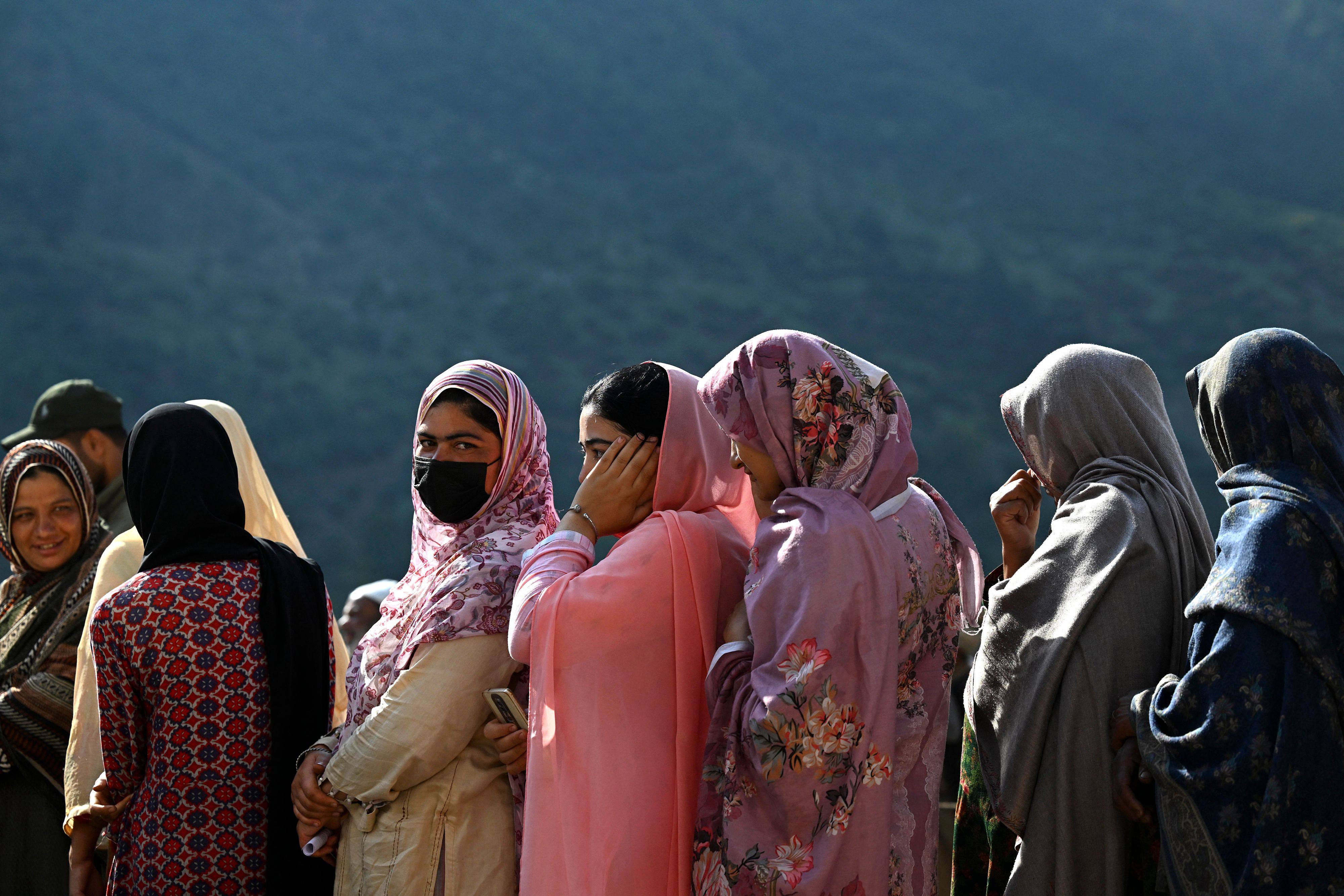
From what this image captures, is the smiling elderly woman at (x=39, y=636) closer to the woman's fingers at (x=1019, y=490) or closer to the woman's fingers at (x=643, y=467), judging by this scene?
the woman's fingers at (x=643, y=467)

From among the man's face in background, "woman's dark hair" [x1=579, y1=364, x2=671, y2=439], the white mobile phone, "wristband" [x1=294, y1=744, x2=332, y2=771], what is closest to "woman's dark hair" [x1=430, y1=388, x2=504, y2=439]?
"woman's dark hair" [x1=579, y1=364, x2=671, y2=439]

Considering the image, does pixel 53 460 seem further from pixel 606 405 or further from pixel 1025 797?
pixel 1025 797

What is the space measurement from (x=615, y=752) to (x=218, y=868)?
850 mm

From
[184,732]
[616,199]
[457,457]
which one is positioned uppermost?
[616,199]

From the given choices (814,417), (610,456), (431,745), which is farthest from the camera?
(610,456)

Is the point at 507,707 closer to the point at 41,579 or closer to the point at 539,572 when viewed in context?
the point at 539,572

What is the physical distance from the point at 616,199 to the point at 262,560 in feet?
34.2

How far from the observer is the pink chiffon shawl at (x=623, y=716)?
1.81 metres

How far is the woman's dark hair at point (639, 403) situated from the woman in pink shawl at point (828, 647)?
14 centimetres

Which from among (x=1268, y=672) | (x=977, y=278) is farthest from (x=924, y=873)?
(x=977, y=278)

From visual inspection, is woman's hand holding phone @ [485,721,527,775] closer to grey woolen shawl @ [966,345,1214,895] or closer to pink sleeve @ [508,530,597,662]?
pink sleeve @ [508,530,597,662]

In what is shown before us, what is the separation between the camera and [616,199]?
12180mm

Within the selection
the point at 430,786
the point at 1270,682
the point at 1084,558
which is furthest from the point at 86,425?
the point at 1270,682

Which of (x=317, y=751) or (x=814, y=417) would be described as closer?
→ (x=814, y=417)
